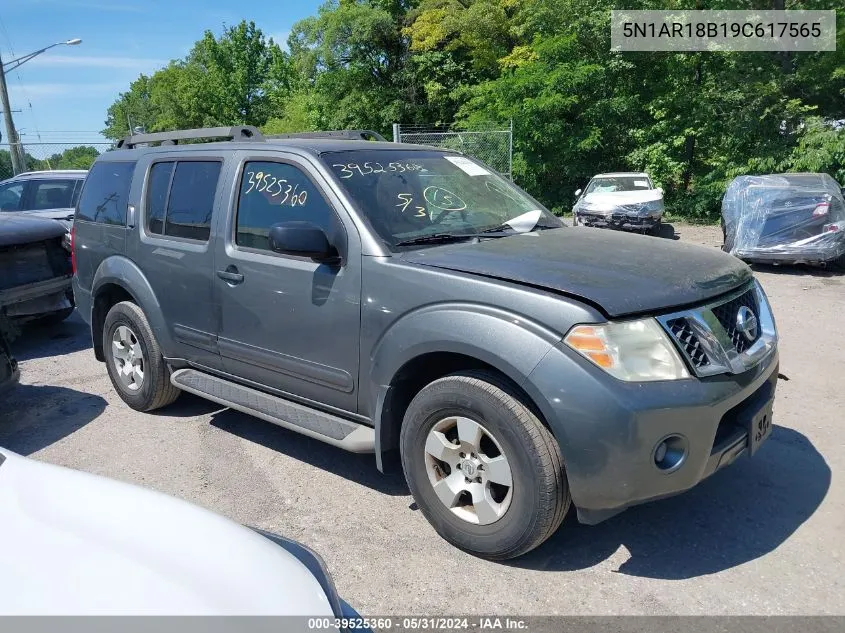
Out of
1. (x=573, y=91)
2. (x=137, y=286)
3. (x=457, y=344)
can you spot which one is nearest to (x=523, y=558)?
(x=457, y=344)

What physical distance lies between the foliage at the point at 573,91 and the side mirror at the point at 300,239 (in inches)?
642

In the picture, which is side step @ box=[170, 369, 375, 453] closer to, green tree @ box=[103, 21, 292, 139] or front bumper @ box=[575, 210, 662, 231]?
front bumper @ box=[575, 210, 662, 231]

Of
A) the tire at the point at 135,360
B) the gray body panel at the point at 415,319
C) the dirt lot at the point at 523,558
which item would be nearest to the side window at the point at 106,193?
the gray body panel at the point at 415,319

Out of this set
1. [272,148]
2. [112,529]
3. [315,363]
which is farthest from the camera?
[272,148]

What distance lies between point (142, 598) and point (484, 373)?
1.75m

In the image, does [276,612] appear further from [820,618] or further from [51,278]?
[51,278]

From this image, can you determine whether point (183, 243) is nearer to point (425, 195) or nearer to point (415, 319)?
point (425, 195)

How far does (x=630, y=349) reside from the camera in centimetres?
264

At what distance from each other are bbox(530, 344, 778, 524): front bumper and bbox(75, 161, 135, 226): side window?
3.70 meters

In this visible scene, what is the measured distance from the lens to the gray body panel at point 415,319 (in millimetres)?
2605

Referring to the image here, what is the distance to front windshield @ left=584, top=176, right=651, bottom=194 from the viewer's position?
16062mm

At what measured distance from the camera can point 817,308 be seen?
791 centimetres

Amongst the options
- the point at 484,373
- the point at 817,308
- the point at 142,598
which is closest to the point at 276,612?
the point at 142,598

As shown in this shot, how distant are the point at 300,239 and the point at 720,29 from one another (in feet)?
63.9
